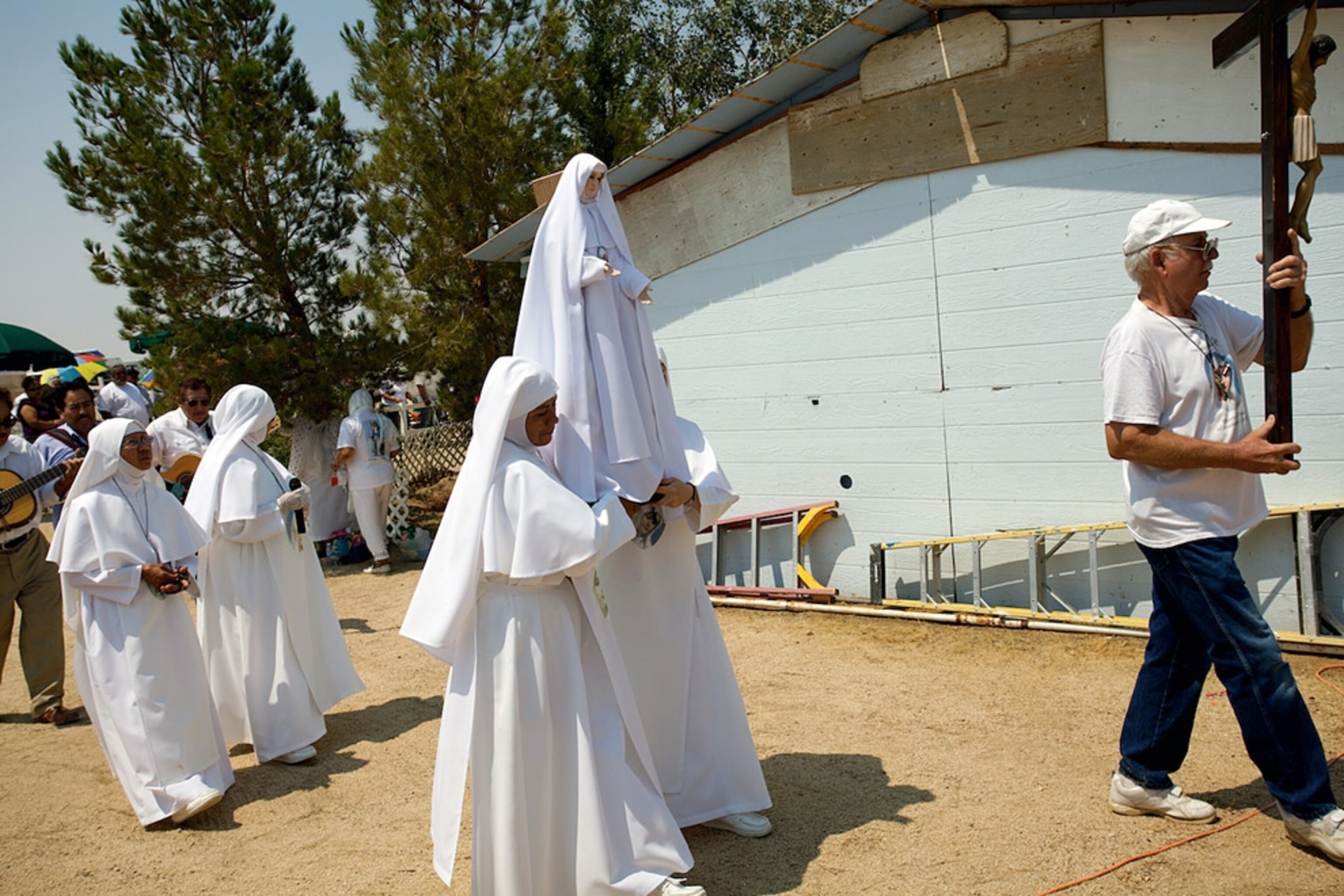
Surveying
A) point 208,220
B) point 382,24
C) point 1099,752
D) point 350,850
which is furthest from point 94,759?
point 382,24

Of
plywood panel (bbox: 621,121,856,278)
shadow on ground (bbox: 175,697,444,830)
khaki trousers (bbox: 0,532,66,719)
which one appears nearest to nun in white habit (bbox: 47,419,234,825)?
shadow on ground (bbox: 175,697,444,830)

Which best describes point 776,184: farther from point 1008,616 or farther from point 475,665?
point 475,665

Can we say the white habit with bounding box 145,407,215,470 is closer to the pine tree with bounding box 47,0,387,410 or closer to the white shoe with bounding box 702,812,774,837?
the pine tree with bounding box 47,0,387,410

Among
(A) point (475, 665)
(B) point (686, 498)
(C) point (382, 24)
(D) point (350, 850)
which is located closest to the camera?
(A) point (475, 665)

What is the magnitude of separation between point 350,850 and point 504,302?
971cm

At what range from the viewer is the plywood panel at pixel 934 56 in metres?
7.07

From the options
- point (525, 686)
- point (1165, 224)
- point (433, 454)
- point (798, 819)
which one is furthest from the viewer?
point (433, 454)

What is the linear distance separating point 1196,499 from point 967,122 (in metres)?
4.29

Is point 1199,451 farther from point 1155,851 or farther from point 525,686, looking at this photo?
point 525,686

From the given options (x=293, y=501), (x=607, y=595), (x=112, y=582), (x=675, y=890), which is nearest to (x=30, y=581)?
(x=293, y=501)

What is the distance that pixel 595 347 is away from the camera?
4039 mm

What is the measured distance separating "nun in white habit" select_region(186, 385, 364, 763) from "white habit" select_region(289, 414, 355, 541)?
647 cm

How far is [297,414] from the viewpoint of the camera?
12305mm

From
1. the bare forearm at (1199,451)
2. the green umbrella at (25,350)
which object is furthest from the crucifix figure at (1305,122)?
the green umbrella at (25,350)
